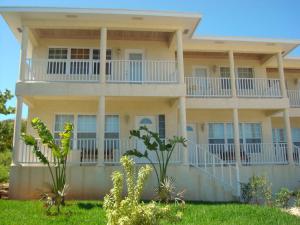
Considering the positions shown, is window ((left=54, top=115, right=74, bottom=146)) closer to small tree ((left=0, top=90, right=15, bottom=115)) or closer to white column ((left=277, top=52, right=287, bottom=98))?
small tree ((left=0, top=90, right=15, bottom=115))

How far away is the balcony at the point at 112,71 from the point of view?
15000 millimetres

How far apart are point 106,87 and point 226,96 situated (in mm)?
6723

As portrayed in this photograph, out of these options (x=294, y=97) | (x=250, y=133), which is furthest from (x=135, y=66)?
(x=294, y=97)

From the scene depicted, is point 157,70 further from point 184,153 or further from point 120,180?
point 120,180

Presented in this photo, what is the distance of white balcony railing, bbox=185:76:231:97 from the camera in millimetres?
17125

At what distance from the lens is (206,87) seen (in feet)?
56.7

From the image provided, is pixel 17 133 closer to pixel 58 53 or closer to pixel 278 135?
pixel 58 53

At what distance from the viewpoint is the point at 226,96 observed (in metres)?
17.2

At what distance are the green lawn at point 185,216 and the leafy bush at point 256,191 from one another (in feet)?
7.52

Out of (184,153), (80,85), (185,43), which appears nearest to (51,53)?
(80,85)

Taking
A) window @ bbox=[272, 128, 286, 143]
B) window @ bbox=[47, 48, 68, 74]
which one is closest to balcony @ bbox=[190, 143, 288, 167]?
window @ bbox=[272, 128, 286, 143]

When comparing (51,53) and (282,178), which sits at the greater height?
(51,53)

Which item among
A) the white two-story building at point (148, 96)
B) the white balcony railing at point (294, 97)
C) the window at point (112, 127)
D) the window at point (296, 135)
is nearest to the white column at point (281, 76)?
the white two-story building at point (148, 96)

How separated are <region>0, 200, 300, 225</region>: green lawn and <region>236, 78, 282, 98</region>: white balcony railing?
8919mm
